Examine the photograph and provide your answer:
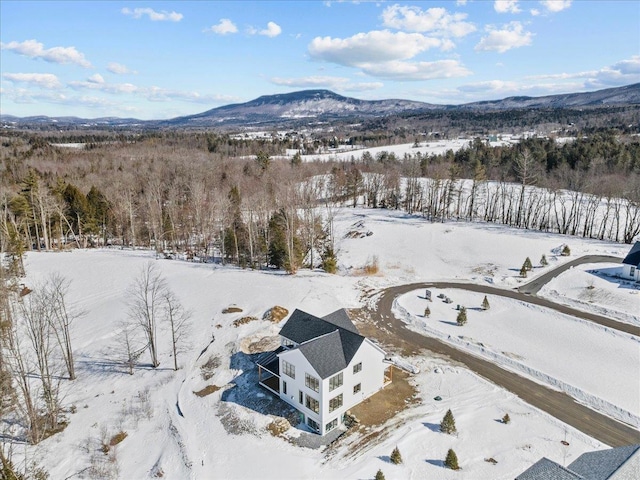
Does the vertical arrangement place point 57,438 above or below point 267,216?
below

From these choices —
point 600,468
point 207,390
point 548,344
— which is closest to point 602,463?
point 600,468

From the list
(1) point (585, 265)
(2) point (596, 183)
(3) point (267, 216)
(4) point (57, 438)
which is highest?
(2) point (596, 183)

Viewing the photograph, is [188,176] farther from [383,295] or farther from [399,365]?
[399,365]

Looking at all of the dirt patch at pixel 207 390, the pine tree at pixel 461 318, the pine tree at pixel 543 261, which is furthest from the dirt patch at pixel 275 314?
the pine tree at pixel 543 261

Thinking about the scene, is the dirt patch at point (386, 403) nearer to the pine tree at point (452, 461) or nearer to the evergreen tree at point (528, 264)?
the pine tree at point (452, 461)

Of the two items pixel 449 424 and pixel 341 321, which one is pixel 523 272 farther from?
pixel 449 424

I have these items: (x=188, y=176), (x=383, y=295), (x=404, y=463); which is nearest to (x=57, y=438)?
(x=404, y=463)
